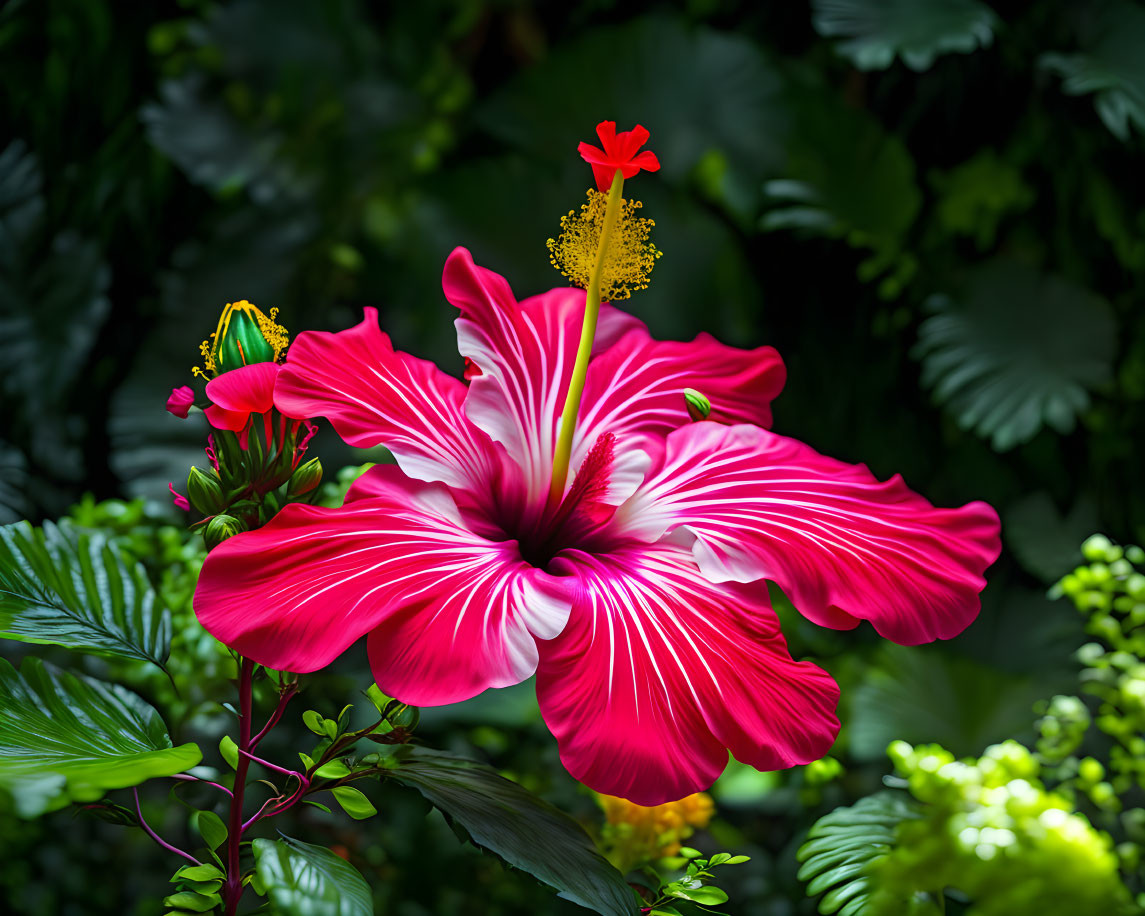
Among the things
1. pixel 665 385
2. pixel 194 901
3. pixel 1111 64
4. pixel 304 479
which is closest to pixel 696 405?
pixel 665 385

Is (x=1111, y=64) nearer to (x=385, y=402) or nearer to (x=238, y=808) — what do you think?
(x=385, y=402)

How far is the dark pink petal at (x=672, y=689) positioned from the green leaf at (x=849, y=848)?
0.22 feet

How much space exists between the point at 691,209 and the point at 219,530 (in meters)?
0.77

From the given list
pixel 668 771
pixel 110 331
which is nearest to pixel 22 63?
pixel 110 331

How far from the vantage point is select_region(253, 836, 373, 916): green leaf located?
0.28 metres

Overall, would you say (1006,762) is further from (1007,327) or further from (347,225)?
(347,225)

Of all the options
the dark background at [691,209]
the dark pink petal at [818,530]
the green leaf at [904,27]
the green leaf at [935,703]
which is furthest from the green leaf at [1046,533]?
the dark pink petal at [818,530]

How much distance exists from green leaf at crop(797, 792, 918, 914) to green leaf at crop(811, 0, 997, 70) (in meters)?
0.70

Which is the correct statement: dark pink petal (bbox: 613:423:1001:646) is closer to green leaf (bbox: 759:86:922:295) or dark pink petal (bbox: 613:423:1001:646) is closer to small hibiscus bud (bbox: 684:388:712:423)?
small hibiscus bud (bbox: 684:388:712:423)

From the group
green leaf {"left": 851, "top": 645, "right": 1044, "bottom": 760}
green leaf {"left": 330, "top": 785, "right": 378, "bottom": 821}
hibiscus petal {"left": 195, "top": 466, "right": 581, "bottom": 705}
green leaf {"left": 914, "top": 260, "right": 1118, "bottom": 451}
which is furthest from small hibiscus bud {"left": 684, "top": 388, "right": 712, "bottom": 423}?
green leaf {"left": 914, "top": 260, "right": 1118, "bottom": 451}

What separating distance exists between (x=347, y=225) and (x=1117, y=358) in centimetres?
80

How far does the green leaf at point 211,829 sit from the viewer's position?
14.1 inches

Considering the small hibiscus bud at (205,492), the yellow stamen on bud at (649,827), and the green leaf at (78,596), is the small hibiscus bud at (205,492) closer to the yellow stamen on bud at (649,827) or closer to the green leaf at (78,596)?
the green leaf at (78,596)

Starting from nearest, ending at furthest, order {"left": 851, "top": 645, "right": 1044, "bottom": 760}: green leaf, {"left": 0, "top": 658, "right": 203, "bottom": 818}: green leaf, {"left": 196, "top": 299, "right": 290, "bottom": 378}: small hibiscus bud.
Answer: {"left": 0, "top": 658, "right": 203, "bottom": 818}: green leaf, {"left": 196, "top": 299, "right": 290, "bottom": 378}: small hibiscus bud, {"left": 851, "top": 645, "right": 1044, "bottom": 760}: green leaf
